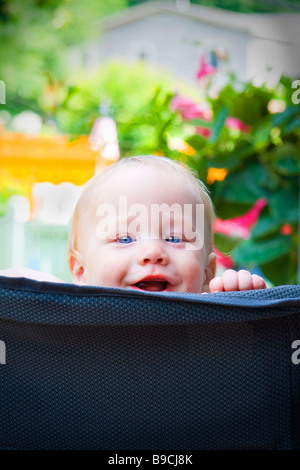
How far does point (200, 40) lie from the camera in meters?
2.19

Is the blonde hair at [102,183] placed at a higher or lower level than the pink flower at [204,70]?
lower

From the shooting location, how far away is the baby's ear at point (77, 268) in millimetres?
980

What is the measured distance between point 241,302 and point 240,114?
103cm

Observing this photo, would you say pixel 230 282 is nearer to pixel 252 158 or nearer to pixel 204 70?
pixel 252 158

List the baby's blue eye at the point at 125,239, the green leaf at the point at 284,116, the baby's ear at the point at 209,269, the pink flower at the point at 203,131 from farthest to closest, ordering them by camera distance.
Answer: the pink flower at the point at 203,131
the green leaf at the point at 284,116
the baby's ear at the point at 209,269
the baby's blue eye at the point at 125,239

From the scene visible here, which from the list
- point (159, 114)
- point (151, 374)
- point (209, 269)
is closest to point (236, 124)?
point (159, 114)

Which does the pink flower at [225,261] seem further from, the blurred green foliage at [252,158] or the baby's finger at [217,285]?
the baby's finger at [217,285]

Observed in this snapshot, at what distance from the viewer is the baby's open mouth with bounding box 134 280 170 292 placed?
86 centimetres

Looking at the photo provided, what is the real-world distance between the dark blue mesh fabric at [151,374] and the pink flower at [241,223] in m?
0.90

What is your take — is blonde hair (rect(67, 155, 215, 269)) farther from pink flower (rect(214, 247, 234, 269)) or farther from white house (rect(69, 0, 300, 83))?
white house (rect(69, 0, 300, 83))

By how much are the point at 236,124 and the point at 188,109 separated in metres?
0.17

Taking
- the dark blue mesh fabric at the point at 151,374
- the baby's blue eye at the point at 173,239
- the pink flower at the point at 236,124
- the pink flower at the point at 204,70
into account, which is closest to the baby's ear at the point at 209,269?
the baby's blue eye at the point at 173,239

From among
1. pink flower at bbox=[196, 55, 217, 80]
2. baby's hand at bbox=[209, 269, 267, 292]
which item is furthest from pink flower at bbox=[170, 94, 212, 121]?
baby's hand at bbox=[209, 269, 267, 292]

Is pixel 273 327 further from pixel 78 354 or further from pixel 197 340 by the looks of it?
pixel 78 354
